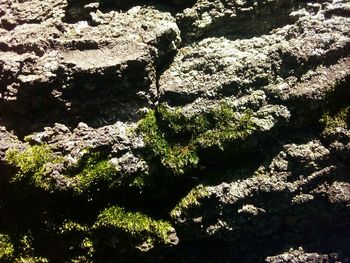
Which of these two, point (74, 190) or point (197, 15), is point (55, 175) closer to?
point (74, 190)

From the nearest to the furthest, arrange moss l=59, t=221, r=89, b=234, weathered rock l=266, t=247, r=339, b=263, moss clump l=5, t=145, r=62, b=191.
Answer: moss clump l=5, t=145, r=62, b=191
moss l=59, t=221, r=89, b=234
weathered rock l=266, t=247, r=339, b=263

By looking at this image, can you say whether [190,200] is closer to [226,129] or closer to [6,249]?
[226,129]

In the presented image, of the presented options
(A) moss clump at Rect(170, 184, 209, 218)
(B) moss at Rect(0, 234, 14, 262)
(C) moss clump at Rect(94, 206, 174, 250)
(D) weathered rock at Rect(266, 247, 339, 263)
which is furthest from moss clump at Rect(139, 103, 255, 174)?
(B) moss at Rect(0, 234, 14, 262)

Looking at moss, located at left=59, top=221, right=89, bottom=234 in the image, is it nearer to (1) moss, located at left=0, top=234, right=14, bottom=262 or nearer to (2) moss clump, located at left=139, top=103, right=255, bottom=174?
(1) moss, located at left=0, top=234, right=14, bottom=262

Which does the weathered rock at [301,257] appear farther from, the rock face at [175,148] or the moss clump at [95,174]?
the moss clump at [95,174]

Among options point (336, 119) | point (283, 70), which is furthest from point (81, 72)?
point (336, 119)

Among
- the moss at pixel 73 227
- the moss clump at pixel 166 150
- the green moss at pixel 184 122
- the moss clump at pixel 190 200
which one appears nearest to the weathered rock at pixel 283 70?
the green moss at pixel 184 122
